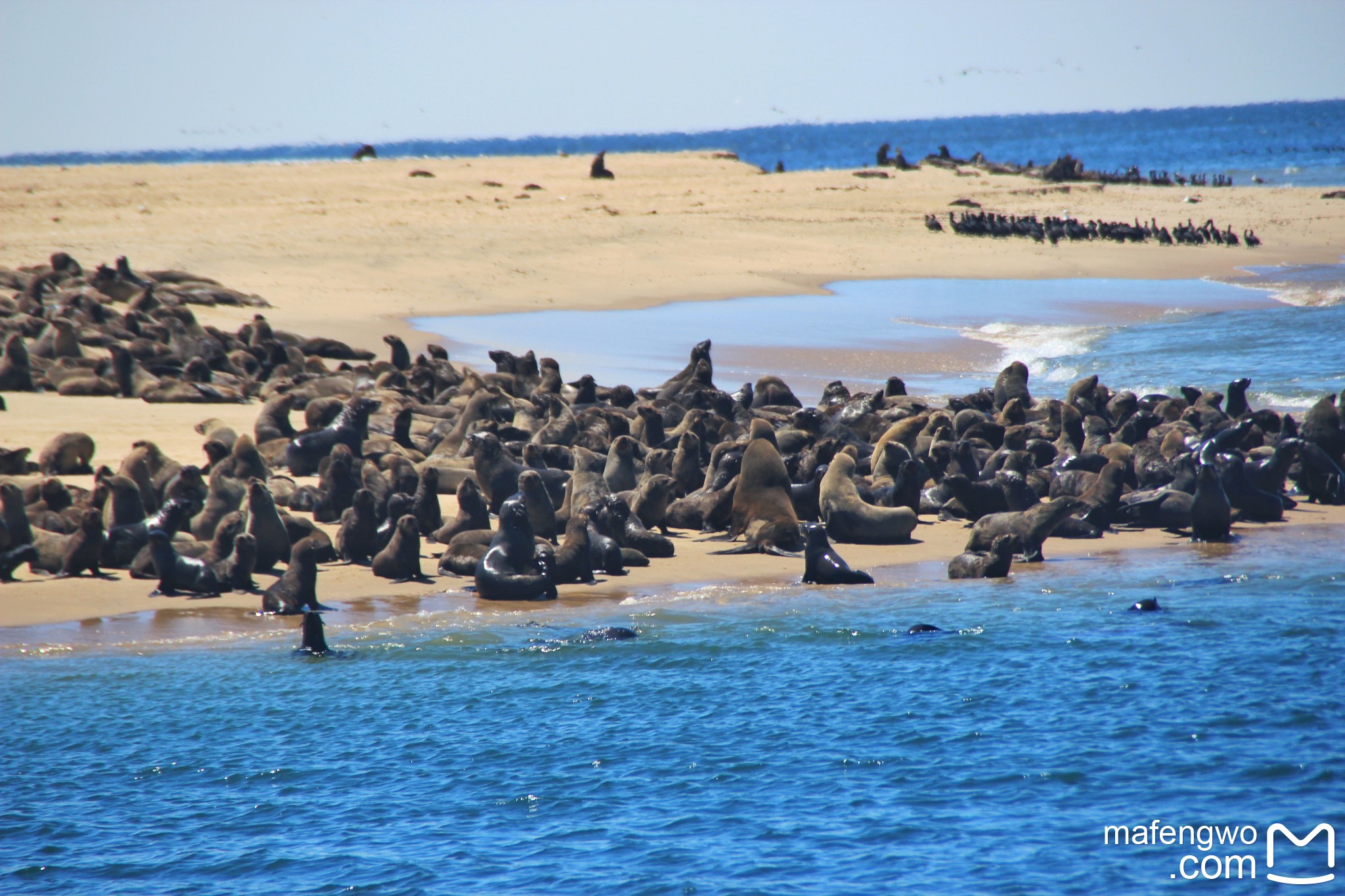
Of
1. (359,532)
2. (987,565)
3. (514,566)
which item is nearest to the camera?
(514,566)

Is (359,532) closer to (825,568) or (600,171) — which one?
Answer: (825,568)

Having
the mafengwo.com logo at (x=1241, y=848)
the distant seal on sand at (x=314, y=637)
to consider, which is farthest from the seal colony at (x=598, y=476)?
the mafengwo.com logo at (x=1241, y=848)

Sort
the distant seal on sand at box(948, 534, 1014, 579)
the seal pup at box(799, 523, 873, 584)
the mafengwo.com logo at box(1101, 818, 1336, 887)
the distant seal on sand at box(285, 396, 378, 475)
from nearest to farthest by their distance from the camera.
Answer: the mafengwo.com logo at box(1101, 818, 1336, 887) < the seal pup at box(799, 523, 873, 584) < the distant seal on sand at box(948, 534, 1014, 579) < the distant seal on sand at box(285, 396, 378, 475)

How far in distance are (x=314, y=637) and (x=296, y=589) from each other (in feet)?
3.45

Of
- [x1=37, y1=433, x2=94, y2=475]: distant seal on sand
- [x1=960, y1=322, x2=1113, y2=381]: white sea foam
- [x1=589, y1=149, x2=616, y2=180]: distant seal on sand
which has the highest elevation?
[x1=589, y1=149, x2=616, y2=180]: distant seal on sand

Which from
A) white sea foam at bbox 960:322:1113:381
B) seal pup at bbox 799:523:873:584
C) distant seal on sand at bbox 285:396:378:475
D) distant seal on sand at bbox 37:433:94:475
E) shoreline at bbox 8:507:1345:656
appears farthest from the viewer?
white sea foam at bbox 960:322:1113:381

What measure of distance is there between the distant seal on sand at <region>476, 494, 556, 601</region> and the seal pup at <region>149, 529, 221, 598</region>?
1769 millimetres

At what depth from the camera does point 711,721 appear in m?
6.94

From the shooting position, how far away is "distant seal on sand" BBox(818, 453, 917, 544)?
10.8 m

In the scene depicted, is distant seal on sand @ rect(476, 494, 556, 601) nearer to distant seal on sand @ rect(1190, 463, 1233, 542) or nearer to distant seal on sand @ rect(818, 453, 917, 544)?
distant seal on sand @ rect(818, 453, 917, 544)

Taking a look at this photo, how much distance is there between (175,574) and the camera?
8922 millimetres

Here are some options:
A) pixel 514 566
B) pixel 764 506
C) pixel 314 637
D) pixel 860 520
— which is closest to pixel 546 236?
pixel 764 506

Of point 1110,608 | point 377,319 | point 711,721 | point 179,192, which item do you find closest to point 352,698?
point 711,721

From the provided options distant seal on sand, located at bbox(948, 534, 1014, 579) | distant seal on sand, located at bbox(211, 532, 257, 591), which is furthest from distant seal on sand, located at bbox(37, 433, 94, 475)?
distant seal on sand, located at bbox(948, 534, 1014, 579)
